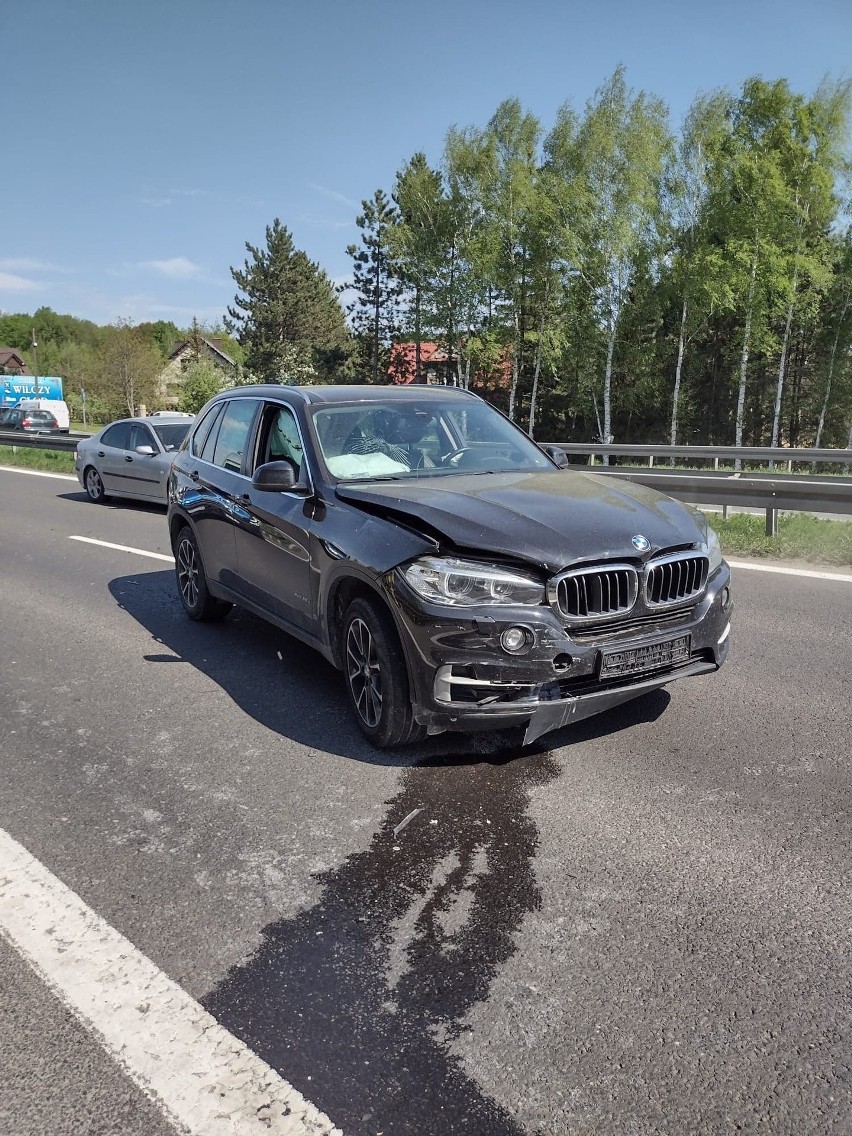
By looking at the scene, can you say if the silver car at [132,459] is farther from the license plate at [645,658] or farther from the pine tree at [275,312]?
Result: the pine tree at [275,312]

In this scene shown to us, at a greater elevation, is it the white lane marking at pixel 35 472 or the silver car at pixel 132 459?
the silver car at pixel 132 459

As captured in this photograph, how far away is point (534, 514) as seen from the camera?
3.94 meters

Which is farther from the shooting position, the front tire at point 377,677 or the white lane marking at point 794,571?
the white lane marking at point 794,571

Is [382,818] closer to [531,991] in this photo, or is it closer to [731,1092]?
[531,991]

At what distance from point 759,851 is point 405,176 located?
4476 cm

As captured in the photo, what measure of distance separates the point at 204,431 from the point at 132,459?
791cm

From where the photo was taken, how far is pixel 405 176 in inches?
1689

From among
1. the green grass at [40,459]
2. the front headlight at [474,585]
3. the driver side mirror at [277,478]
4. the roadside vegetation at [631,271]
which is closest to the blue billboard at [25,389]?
the roadside vegetation at [631,271]

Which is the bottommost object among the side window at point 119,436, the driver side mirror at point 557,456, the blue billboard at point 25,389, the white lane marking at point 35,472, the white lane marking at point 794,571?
the white lane marking at point 35,472

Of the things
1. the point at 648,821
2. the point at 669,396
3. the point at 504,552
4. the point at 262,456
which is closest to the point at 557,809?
the point at 648,821

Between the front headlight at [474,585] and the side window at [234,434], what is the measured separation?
2.51 metres

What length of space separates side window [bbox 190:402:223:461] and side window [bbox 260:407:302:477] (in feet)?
3.37

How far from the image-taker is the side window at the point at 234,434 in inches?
228

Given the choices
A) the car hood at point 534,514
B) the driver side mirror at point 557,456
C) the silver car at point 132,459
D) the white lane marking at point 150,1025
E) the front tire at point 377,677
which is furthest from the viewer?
the silver car at point 132,459
